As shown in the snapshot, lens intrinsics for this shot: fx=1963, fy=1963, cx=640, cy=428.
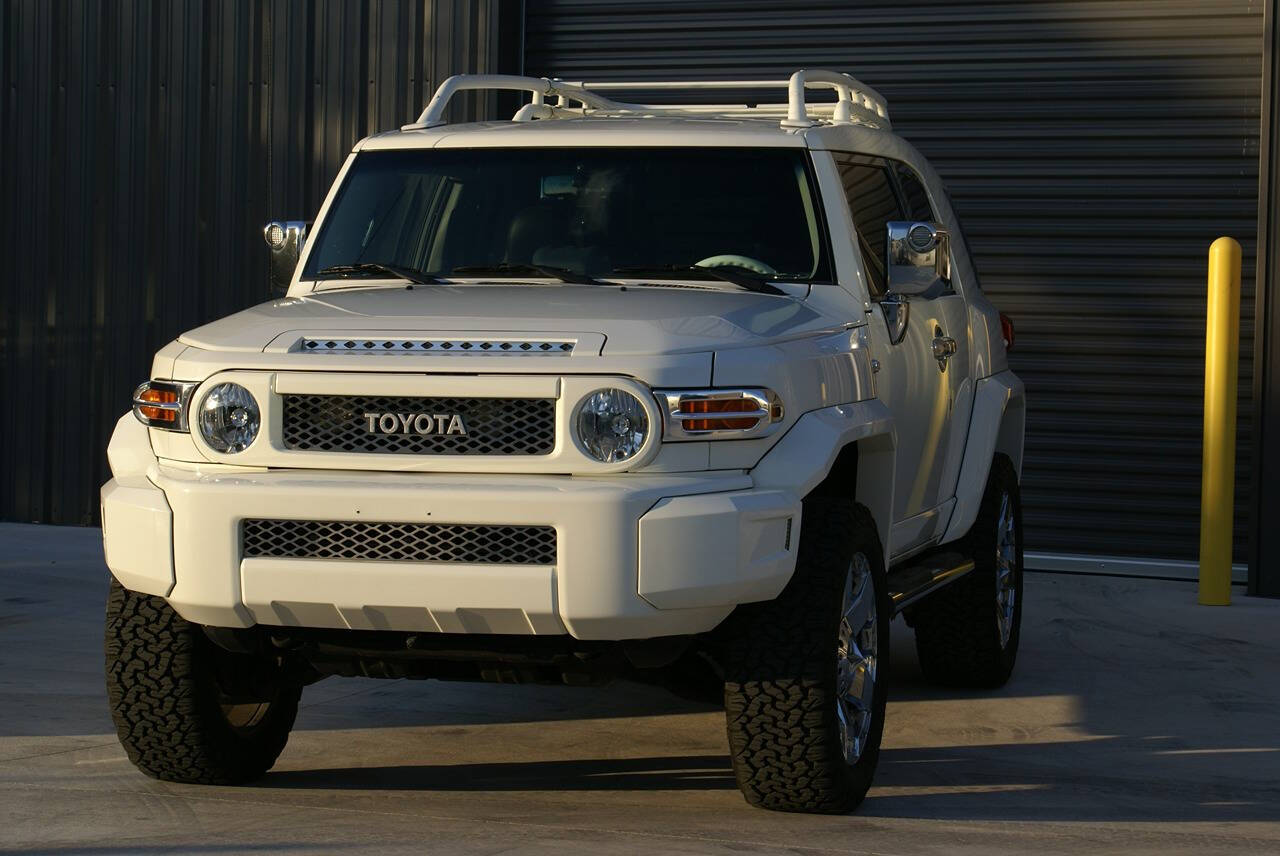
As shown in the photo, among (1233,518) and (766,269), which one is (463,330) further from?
(1233,518)

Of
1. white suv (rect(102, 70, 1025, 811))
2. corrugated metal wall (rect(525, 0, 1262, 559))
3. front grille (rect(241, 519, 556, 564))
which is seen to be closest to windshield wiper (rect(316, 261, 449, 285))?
white suv (rect(102, 70, 1025, 811))

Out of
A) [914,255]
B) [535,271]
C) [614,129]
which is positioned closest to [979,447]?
[914,255]

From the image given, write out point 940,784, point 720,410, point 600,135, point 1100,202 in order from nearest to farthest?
point 720,410 < point 940,784 < point 600,135 < point 1100,202

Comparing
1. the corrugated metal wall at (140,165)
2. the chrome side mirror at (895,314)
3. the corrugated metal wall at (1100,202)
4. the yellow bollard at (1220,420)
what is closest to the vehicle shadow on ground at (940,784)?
the chrome side mirror at (895,314)

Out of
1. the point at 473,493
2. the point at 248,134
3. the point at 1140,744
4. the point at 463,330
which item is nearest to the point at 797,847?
the point at 473,493

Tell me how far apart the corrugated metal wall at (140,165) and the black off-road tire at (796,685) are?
25.0 ft

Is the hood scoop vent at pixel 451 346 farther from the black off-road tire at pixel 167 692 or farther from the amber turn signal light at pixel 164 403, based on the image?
the black off-road tire at pixel 167 692

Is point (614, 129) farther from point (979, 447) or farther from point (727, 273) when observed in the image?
point (979, 447)

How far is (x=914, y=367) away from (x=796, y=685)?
1723mm

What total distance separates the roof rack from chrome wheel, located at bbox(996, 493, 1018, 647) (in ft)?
5.26

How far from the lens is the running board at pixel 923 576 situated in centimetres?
602

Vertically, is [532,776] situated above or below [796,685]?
below

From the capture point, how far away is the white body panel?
15.3 feet

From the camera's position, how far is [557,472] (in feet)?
15.7
